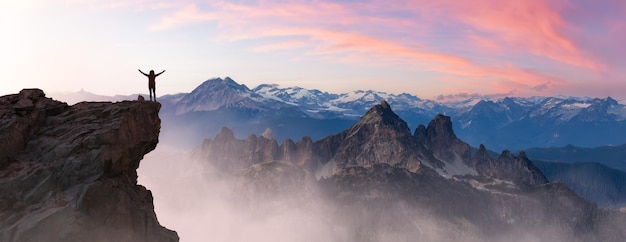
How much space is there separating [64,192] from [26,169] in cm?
469

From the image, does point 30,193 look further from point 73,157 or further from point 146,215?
point 146,215

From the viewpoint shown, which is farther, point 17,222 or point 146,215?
point 146,215

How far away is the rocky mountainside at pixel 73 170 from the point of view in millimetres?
40250

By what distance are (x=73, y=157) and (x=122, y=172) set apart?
18.3 ft

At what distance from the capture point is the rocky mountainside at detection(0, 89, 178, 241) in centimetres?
4025

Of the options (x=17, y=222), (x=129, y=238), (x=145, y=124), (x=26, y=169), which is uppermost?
(x=145, y=124)

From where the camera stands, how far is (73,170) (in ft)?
143

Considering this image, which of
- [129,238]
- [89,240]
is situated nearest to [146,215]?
[129,238]

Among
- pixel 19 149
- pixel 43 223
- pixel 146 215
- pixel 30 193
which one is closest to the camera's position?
pixel 43 223

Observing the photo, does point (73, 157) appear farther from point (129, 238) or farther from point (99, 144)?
point (129, 238)

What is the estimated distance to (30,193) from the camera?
4200cm

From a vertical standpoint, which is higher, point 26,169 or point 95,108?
point 95,108

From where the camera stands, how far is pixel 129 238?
46.4 m

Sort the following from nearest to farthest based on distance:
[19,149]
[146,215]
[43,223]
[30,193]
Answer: [43,223]
[30,193]
[19,149]
[146,215]
